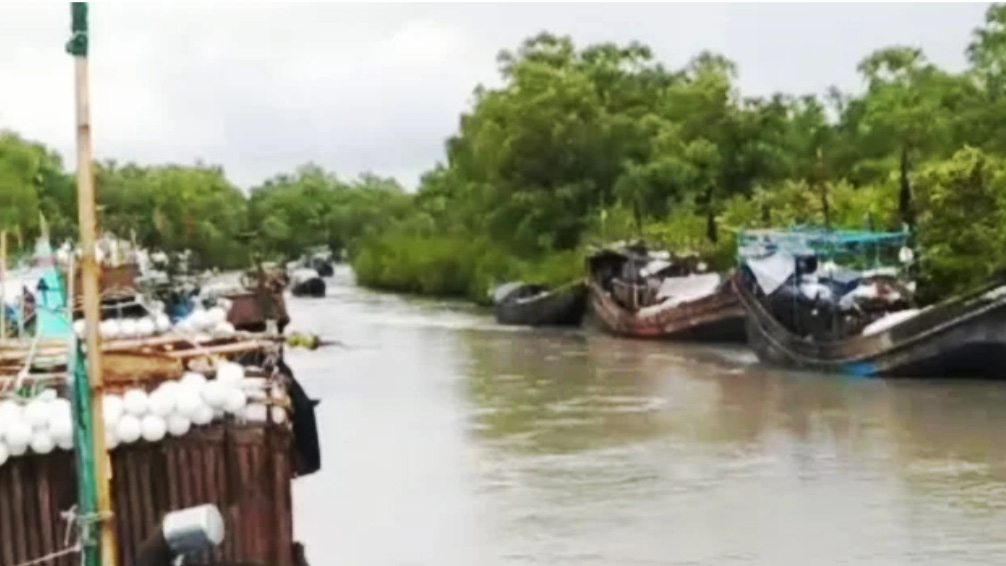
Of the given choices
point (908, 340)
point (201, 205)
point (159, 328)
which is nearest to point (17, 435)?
point (159, 328)

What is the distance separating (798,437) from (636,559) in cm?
781

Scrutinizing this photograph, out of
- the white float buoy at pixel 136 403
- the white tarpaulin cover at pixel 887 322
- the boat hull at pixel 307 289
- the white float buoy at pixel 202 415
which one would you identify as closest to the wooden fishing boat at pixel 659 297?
the white tarpaulin cover at pixel 887 322

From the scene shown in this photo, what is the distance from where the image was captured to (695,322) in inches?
1528

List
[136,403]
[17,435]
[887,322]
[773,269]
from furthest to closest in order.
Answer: [773,269]
[887,322]
[136,403]
[17,435]

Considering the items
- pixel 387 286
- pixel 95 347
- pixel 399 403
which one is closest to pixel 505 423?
pixel 399 403

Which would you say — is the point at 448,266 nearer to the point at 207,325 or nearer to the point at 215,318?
the point at 215,318

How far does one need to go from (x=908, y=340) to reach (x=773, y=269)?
5.84 metres

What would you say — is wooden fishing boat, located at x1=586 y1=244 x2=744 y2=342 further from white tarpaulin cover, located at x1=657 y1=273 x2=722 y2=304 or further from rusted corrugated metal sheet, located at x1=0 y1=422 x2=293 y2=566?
rusted corrugated metal sheet, located at x1=0 y1=422 x2=293 y2=566

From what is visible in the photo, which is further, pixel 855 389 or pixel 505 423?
pixel 855 389

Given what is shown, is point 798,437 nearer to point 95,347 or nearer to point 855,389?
point 855,389

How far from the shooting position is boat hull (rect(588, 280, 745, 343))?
3794cm

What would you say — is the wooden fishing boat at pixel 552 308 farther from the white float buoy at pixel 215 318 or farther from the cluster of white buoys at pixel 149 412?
the cluster of white buoys at pixel 149 412

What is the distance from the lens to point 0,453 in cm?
809

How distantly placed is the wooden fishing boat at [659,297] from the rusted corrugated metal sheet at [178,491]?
28.5m
